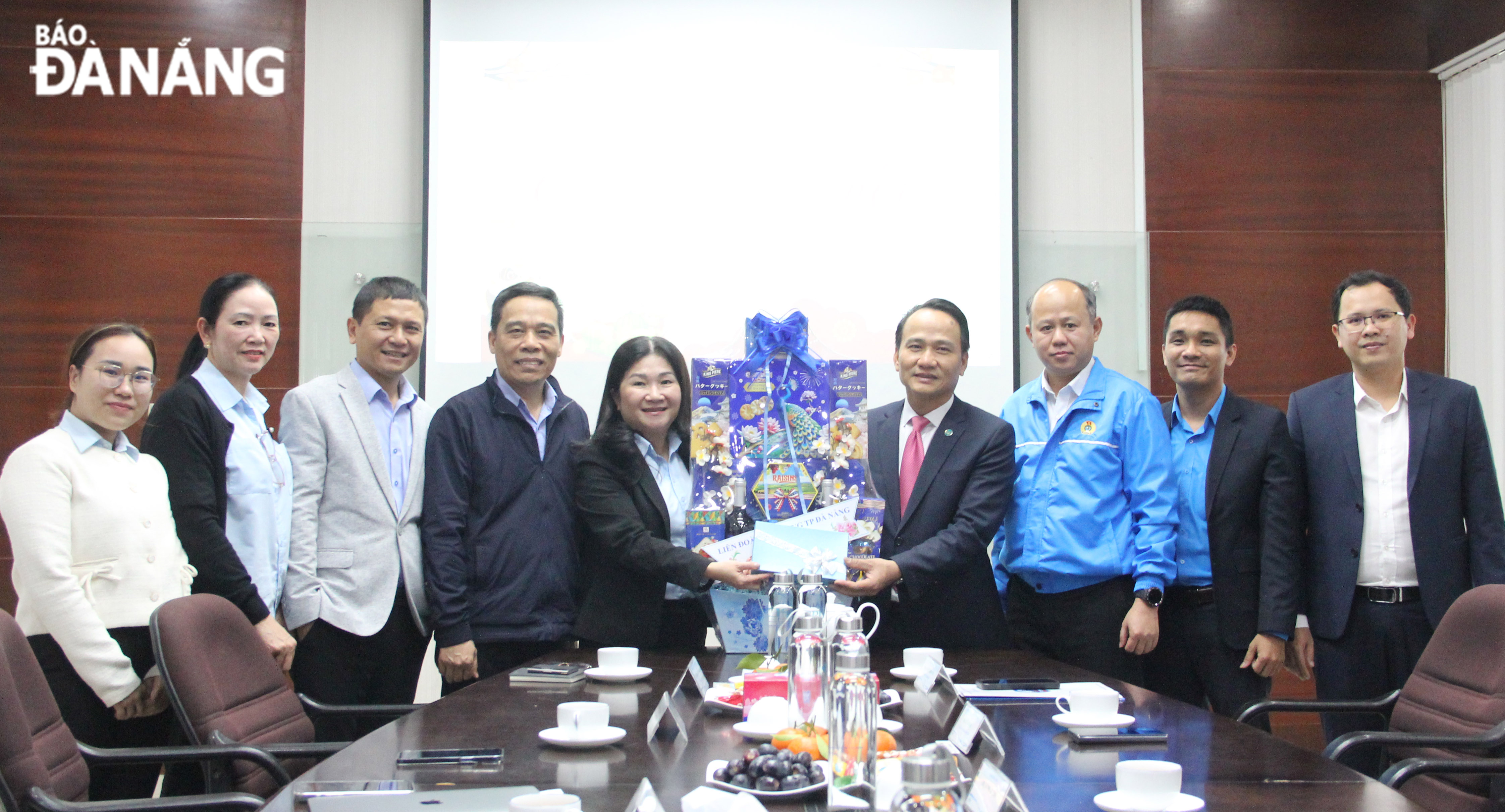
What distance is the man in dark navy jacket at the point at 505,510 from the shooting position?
9.17ft

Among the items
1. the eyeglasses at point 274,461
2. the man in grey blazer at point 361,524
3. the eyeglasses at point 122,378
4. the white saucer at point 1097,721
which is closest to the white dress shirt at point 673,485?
the man in grey blazer at point 361,524

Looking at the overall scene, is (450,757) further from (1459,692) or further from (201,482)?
(1459,692)

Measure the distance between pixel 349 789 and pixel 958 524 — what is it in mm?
1812

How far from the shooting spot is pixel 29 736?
1.78 m

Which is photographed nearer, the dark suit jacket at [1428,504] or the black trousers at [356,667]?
the black trousers at [356,667]

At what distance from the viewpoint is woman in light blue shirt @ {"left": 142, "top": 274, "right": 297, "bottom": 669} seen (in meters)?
2.62

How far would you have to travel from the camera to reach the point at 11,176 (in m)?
4.68

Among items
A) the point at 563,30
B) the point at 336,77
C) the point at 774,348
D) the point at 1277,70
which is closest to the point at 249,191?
the point at 336,77

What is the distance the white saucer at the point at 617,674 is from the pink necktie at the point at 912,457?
3.29 ft

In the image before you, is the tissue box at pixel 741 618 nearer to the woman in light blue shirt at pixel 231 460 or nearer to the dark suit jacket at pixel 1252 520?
the woman in light blue shirt at pixel 231 460

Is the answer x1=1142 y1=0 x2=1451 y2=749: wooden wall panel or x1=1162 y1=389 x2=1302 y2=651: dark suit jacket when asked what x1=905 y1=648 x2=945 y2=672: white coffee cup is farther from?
x1=1142 y1=0 x2=1451 y2=749: wooden wall panel

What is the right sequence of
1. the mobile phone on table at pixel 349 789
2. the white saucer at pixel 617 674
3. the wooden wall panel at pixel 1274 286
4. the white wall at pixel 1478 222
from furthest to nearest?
the wooden wall panel at pixel 1274 286, the white wall at pixel 1478 222, the white saucer at pixel 617 674, the mobile phone on table at pixel 349 789

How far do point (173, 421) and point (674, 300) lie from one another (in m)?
2.33

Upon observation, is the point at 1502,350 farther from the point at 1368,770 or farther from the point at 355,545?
the point at 355,545
